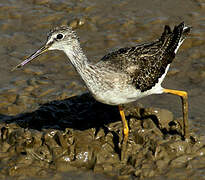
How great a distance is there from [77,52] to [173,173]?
9.00 feet

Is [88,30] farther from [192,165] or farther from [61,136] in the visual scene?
[192,165]

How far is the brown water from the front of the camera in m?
9.48

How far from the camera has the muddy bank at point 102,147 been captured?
8.34 metres

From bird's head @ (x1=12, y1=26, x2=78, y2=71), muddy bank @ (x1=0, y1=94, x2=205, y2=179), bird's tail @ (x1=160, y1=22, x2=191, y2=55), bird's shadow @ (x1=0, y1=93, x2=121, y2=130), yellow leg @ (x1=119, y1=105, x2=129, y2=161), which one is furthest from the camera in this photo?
bird's shadow @ (x1=0, y1=93, x2=121, y2=130)

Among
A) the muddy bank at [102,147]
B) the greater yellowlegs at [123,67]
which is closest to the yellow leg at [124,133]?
the greater yellowlegs at [123,67]

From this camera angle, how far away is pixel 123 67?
8172 mm

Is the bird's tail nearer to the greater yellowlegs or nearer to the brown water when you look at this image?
the greater yellowlegs

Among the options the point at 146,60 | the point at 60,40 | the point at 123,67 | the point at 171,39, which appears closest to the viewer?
the point at 60,40

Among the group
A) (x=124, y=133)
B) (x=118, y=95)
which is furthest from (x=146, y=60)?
(x=124, y=133)

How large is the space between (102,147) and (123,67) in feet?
5.27

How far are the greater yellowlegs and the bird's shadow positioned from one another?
0.69 meters

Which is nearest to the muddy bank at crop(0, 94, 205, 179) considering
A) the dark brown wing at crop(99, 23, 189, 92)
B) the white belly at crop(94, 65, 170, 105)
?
the dark brown wing at crop(99, 23, 189, 92)

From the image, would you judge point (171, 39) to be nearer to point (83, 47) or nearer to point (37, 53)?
point (37, 53)

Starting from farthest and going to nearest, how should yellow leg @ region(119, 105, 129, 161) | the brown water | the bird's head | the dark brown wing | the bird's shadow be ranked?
the brown water < the bird's shadow < yellow leg @ region(119, 105, 129, 161) < the dark brown wing < the bird's head
